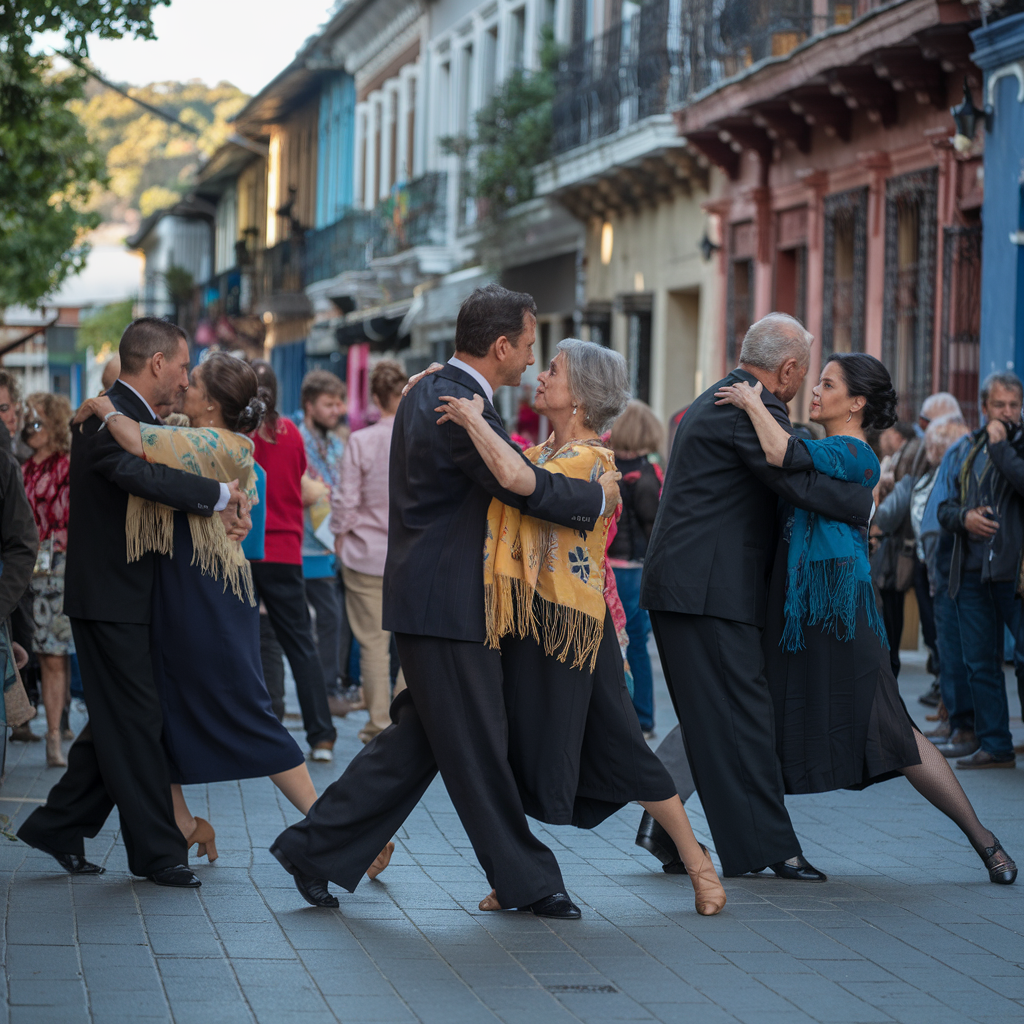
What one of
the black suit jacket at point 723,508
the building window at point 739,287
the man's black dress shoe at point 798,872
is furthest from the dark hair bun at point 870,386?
the building window at point 739,287

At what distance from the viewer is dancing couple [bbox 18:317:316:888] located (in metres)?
6.50

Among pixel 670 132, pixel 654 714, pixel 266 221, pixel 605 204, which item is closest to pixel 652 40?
pixel 670 132

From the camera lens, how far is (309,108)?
155 ft

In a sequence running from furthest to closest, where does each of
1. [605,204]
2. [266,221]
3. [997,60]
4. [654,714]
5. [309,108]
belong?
[266,221], [309,108], [605,204], [997,60], [654,714]

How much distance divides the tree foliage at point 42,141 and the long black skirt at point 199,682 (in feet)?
16.6

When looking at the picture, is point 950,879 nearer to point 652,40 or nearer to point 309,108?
point 652,40

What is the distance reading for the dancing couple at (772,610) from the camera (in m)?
6.55

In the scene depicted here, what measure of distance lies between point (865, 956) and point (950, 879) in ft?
4.45

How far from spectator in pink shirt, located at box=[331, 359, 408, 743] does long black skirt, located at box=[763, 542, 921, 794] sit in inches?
162

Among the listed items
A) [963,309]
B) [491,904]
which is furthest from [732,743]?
[963,309]

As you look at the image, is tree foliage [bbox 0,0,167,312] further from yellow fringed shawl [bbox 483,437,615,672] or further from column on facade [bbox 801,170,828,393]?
column on facade [bbox 801,170,828,393]

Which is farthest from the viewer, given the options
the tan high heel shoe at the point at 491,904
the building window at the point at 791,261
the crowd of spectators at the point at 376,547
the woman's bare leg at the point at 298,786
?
the building window at the point at 791,261

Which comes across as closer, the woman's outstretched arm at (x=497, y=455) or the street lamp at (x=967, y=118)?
the woman's outstretched arm at (x=497, y=455)

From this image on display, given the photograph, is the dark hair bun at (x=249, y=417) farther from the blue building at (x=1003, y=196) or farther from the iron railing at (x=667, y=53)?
the iron railing at (x=667, y=53)
